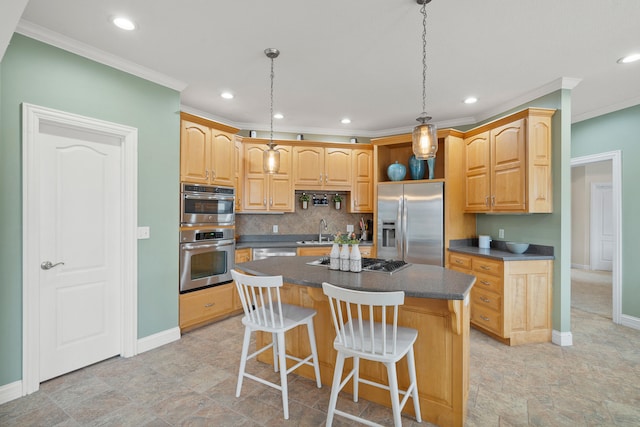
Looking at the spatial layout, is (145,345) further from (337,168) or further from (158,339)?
(337,168)

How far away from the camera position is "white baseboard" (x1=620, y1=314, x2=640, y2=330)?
3.72 metres

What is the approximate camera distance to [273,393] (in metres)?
2.38

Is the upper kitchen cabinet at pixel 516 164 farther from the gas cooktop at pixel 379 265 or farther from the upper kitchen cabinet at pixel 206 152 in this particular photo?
the upper kitchen cabinet at pixel 206 152

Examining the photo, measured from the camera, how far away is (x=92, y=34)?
2.47 m

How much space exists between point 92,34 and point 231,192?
2.07 meters

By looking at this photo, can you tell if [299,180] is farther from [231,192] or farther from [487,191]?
[487,191]

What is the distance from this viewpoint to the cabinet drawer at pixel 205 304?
3.51m

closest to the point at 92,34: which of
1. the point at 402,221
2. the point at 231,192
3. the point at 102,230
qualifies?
the point at 102,230

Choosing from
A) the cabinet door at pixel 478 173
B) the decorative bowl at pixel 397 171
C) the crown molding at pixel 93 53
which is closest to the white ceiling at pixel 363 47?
the crown molding at pixel 93 53

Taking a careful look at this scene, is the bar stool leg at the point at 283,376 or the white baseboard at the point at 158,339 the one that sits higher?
the bar stool leg at the point at 283,376

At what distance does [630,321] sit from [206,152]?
18.0ft

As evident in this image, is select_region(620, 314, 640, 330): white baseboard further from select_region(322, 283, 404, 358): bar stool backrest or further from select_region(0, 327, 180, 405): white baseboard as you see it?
select_region(0, 327, 180, 405): white baseboard

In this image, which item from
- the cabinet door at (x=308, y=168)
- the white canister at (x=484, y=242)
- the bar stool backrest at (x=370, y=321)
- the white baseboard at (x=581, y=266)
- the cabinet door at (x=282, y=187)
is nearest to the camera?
the bar stool backrest at (x=370, y=321)

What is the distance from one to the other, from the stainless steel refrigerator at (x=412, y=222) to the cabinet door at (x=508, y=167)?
0.66m
